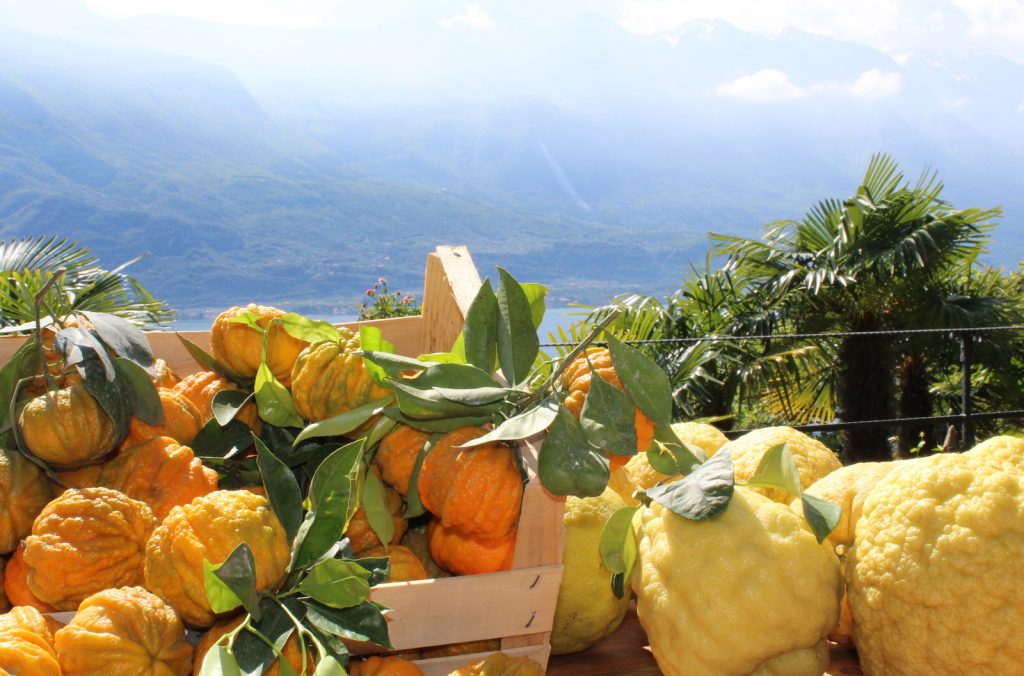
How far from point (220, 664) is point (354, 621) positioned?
0.44 feet

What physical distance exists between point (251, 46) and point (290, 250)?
115 m

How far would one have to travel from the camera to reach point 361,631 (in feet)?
2.73

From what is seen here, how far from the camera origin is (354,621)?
84cm

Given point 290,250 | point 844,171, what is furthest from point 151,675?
point 844,171

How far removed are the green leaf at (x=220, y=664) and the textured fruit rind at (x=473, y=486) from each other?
0.28 m

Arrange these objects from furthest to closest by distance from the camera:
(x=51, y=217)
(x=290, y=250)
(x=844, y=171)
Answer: (x=844, y=171) → (x=290, y=250) → (x=51, y=217)

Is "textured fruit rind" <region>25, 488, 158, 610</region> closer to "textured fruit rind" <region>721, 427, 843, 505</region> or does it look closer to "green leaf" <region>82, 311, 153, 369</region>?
"green leaf" <region>82, 311, 153, 369</region>

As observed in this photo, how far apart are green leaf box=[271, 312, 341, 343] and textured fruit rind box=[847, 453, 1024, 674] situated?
72 cm

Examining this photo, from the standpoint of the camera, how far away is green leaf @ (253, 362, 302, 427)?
1124 mm

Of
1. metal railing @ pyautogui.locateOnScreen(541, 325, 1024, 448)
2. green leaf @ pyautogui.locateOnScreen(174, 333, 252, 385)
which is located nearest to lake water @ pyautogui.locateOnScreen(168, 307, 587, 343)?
green leaf @ pyautogui.locateOnScreen(174, 333, 252, 385)

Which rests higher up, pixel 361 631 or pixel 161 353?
pixel 161 353

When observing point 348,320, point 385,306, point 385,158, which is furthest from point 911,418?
point 385,158

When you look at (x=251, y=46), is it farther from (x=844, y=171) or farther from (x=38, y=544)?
(x=38, y=544)

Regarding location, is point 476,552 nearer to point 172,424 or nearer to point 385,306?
point 172,424
